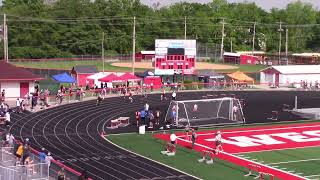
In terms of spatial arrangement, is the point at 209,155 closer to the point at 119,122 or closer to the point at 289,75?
the point at 119,122

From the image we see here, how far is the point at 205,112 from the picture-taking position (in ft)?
147

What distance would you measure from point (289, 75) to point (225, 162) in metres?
42.7

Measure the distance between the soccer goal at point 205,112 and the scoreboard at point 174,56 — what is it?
18.0 meters

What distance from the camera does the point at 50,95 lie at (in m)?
52.5

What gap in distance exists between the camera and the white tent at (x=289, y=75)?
71.8m

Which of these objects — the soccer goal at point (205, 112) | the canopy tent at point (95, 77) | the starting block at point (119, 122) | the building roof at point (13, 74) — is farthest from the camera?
the canopy tent at point (95, 77)

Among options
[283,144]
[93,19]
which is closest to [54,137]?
[283,144]

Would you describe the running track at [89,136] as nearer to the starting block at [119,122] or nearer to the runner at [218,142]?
the starting block at [119,122]

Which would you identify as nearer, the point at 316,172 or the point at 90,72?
the point at 316,172

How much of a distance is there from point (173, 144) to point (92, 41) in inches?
3439

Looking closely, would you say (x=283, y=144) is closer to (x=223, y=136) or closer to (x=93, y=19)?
(x=223, y=136)

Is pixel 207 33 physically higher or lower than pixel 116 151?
higher

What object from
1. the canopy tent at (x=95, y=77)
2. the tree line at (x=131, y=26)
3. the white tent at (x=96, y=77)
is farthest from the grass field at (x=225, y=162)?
the tree line at (x=131, y=26)

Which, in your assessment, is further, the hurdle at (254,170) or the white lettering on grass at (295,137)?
the white lettering on grass at (295,137)
